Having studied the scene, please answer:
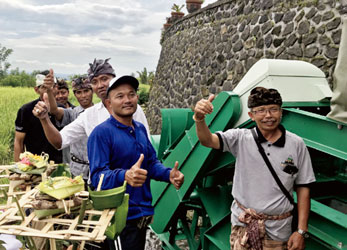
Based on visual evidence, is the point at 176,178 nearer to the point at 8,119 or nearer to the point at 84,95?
the point at 84,95

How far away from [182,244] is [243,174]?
3.18 m

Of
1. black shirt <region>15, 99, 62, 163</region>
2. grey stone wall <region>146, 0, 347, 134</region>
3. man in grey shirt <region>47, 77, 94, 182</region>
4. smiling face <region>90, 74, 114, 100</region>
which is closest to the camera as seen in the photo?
smiling face <region>90, 74, 114, 100</region>

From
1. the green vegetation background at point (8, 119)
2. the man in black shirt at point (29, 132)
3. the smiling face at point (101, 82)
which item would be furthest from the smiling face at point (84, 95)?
the green vegetation background at point (8, 119)

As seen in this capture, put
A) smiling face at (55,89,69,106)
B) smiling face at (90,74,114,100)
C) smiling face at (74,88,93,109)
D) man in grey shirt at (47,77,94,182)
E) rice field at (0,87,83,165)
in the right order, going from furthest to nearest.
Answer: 1. rice field at (0,87,83,165)
2. smiling face at (55,89,69,106)
3. smiling face at (74,88,93,109)
4. man in grey shirt at (47,77,94,182)
5. smiling face at (90,74,114,100)

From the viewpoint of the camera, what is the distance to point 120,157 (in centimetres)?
228

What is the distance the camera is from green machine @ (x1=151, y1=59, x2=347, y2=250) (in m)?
2.35

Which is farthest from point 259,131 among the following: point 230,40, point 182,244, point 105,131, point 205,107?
point 230,40

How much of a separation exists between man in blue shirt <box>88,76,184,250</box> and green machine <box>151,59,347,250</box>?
3.25 ft

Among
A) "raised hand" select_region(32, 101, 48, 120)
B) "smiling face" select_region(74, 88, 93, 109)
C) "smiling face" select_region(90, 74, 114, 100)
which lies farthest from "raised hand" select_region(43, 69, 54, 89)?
"smiling face" select_region(74, 88, 93, 109)

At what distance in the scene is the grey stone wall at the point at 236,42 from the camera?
221 inches

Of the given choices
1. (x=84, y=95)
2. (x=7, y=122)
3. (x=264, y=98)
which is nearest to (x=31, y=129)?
(x=84, y=95)

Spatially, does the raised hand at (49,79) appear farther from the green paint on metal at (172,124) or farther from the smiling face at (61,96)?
the green paint on metal at (172,124)

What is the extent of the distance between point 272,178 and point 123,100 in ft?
3.75

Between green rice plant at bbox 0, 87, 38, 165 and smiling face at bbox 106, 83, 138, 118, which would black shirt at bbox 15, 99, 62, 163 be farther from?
green rice plant at bbox 0, 87, 38, 165
